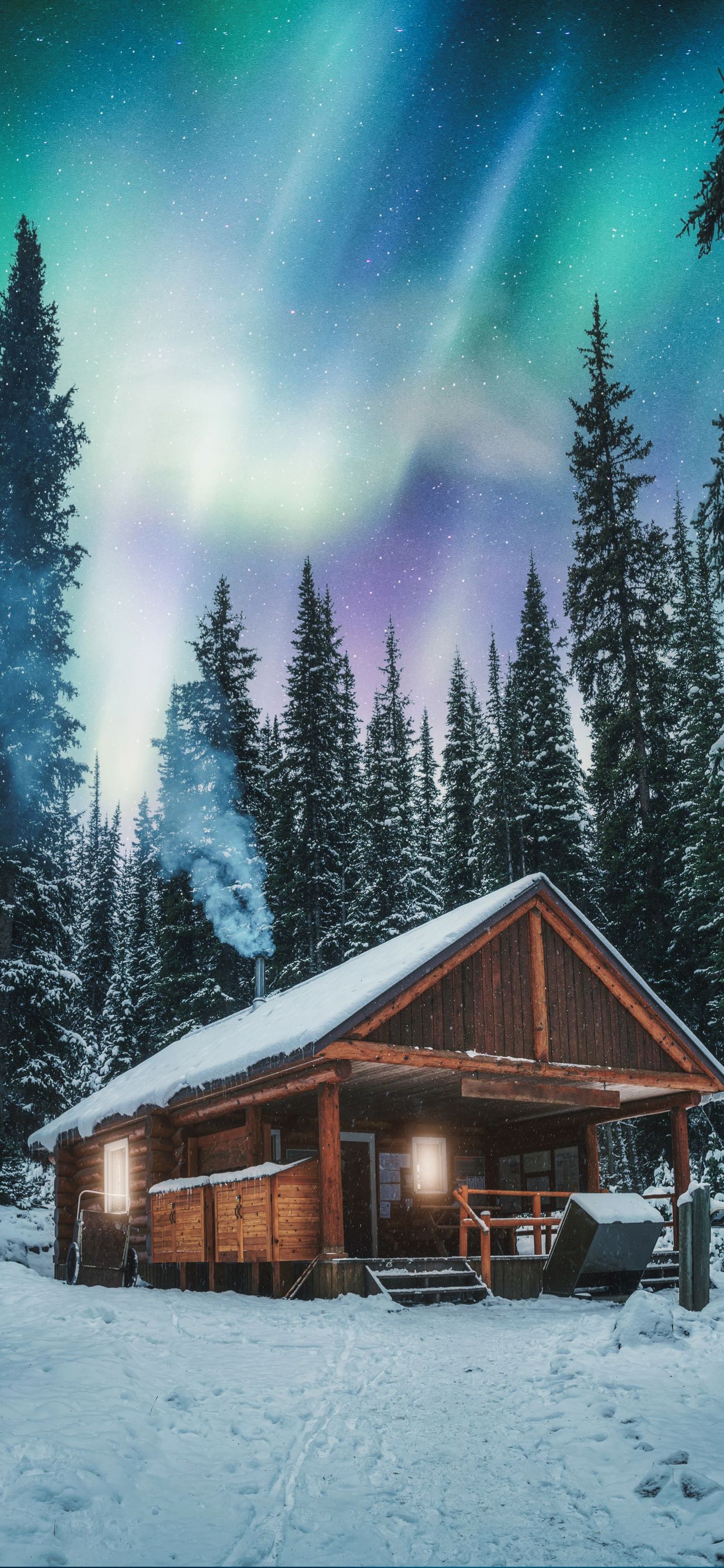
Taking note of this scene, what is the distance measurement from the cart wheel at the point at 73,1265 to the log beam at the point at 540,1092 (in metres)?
6.80

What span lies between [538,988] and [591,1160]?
5.87 m

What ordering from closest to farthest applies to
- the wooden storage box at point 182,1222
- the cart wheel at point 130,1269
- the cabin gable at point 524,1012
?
the cabin gable at point 524,1012, the cart wheel at point 130,1269, the wooden storage box at point 182,1222

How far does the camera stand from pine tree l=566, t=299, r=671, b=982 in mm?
32812

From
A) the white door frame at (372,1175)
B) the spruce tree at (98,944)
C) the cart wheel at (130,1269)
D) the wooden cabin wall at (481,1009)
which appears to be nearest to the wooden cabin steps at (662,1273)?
the wooden cabin wall at (481,1009)

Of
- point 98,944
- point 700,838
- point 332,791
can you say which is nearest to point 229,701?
point 332,791

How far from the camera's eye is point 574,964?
710 inches

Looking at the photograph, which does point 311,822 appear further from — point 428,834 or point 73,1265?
point 73,1265

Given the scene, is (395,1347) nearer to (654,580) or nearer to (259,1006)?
(259,1006)

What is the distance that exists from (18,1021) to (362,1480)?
22.5 metres

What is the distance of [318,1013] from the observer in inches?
603

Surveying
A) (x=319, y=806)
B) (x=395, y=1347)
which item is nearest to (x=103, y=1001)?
(x=319, y=806)

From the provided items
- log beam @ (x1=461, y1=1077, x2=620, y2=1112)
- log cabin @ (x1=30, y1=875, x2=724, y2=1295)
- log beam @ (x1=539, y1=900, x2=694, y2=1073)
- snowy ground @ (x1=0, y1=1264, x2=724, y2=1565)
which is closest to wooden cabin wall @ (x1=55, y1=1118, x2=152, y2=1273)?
log cabin @ (x1=30, y1=875, x2=724, y2=1295)

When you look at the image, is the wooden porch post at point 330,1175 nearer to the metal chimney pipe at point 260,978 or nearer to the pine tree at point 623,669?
the metal chimney pipe at point 260,978

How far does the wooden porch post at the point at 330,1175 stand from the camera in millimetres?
14227
